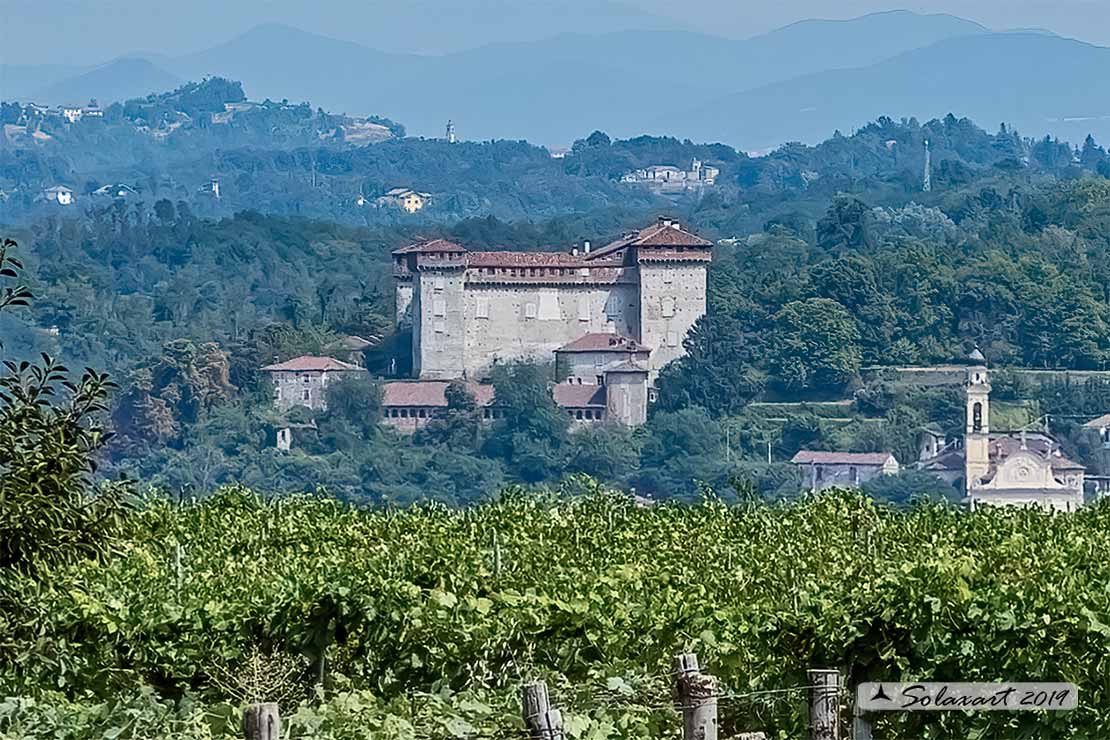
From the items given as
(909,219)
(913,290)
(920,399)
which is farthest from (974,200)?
(920,399)

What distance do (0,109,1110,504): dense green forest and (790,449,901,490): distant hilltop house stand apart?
1.38 metres

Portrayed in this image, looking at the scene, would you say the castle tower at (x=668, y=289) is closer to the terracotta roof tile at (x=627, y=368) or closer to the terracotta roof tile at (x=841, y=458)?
the terracotta roof tile at (x=627, y=368)

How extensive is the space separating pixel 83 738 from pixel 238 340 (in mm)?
Result: 134741

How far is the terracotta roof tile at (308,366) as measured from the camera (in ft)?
430

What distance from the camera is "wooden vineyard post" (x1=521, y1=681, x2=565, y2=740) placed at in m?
7.04

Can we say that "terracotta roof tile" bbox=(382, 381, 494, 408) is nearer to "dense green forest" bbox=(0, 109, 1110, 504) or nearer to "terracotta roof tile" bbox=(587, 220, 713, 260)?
"dense green forest" bbox=(0, 109, 1110, 504)

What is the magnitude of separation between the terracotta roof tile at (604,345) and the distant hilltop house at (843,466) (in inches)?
764

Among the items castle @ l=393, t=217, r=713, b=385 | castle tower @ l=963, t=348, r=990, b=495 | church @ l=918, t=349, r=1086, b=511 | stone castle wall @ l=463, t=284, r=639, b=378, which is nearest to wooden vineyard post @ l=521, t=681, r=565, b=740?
church @ l=918, t=349, r=1086, b=511

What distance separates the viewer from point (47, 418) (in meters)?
10.7

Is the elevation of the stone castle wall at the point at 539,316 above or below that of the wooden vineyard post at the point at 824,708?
above

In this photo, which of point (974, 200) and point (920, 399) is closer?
point (920, 399)

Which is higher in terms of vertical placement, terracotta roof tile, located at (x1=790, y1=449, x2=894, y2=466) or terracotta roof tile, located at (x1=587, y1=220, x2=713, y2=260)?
terracotta roof tile, located at (x1=587, y1=220, x2=713, y2=260)

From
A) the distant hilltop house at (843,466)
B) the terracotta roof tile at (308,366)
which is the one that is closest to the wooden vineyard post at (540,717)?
the distant hilltop house at (843,466)

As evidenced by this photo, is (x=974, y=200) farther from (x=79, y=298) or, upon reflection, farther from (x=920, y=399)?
(x=79, y=298)
